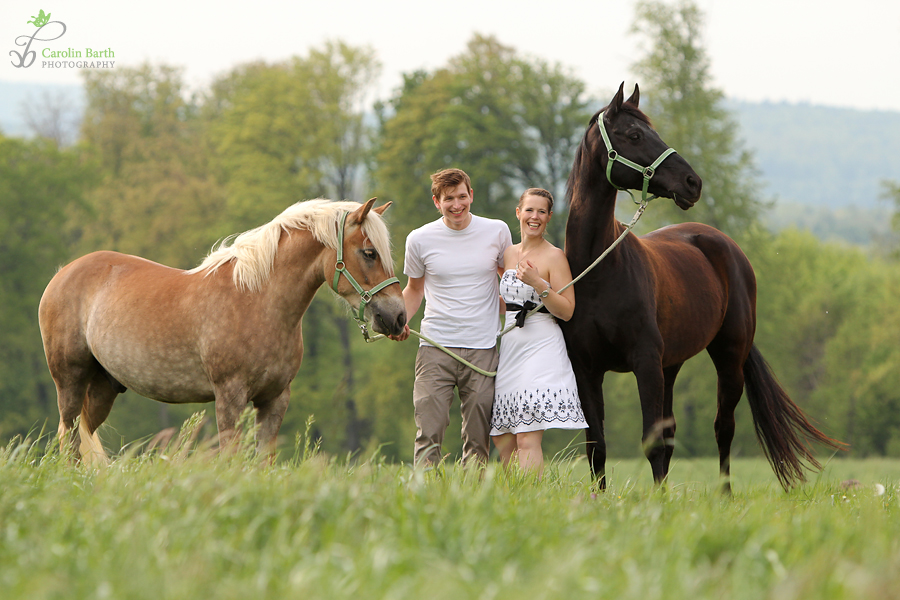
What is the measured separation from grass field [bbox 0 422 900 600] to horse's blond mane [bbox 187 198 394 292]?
1.52 meters

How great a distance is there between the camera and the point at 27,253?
78.1ft

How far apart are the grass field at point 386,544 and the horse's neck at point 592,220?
2041 millimetres

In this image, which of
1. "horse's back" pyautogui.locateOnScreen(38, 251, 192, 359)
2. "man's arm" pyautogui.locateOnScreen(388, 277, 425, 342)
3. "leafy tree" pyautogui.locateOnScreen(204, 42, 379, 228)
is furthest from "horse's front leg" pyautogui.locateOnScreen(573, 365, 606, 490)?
"leafy tree" pyautogui.locateOnScreen(204, 42, 379, 228)

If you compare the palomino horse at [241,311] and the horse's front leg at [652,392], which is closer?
the palomino horse at [241,311]

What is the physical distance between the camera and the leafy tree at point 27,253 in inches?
924

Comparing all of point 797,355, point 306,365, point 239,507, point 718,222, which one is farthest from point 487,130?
point 239,507

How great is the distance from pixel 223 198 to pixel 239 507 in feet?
85.2

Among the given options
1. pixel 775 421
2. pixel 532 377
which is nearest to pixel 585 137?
pixel 532 377

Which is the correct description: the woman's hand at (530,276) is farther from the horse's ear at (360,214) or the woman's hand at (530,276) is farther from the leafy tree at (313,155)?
the leafy tree at (313,155)

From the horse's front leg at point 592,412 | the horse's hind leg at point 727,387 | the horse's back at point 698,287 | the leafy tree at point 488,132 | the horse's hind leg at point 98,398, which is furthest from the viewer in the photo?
the leafy tree at point 488,132

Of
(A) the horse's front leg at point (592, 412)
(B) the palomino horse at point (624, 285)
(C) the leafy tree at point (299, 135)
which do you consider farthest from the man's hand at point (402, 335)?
(C) the leafy tree at point (299, 135)

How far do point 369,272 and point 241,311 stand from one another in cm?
79

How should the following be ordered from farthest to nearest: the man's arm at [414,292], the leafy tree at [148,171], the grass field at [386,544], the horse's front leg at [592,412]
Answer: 1. the leafy tree at [148,171]
2. the man's arm at [414,292]
3. the horse's front leg at [592,412]
4. the grass field at [386,544]

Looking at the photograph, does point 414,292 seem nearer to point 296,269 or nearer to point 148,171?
point 296,269
